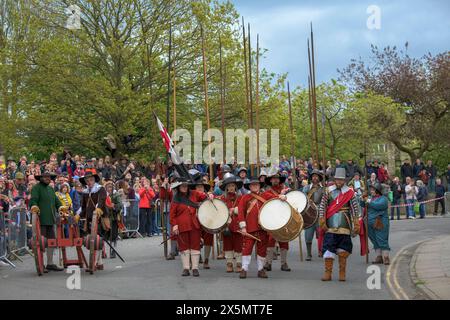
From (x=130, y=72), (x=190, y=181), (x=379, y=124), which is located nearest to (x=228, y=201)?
(x=190, y=181)

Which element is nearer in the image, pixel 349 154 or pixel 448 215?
pixel 448 215

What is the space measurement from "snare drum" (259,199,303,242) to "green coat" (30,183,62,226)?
3931mm

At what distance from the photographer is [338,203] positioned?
1448 centimetres

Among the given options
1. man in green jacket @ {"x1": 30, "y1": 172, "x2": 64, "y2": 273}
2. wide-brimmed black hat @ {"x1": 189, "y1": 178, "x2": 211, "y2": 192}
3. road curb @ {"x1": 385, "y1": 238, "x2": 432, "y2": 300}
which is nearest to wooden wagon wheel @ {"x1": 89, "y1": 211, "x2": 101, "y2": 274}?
man in green jacket @ {"x1": 30, "y1": 172, "x2": 64, "y2": 273}

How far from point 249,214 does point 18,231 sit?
20.7ft

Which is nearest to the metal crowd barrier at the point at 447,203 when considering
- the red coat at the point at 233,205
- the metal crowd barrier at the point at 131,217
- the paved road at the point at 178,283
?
the metal crowd barrier at the point at 131,217

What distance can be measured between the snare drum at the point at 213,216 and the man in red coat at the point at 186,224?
11cm

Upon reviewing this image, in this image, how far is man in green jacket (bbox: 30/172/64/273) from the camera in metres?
16.1

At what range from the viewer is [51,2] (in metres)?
36.1

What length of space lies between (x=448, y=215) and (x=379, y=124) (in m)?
17.0

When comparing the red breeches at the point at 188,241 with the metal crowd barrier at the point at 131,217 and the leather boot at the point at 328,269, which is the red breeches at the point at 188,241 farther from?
the metal crowd barrier at the point at 131,217
